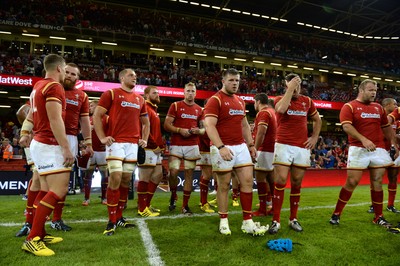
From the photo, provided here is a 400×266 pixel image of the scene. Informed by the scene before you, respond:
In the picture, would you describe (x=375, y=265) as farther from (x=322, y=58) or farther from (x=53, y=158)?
(x=322, y=58)

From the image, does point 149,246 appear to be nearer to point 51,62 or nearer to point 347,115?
point 51,62

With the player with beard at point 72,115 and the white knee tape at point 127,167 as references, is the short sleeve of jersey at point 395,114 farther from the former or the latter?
the player with beard at point 72,115

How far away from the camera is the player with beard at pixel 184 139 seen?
6156 mm

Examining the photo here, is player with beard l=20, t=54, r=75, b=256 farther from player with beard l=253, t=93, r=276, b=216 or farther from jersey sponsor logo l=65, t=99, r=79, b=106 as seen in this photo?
player with beard l=253, t=93, r=276, b=216

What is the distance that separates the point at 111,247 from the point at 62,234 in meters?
1.15

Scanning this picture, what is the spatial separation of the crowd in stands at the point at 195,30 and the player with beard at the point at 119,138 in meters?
23.7

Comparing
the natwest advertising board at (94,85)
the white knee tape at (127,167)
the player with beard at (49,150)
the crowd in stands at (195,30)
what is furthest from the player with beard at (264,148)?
the crowd in stands at (195,30)

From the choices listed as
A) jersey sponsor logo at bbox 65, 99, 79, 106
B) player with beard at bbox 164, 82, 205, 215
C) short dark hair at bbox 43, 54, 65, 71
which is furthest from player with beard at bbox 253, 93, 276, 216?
short dark hair at bbox 43, 54, 65, 71

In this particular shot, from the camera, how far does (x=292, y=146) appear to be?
473cm

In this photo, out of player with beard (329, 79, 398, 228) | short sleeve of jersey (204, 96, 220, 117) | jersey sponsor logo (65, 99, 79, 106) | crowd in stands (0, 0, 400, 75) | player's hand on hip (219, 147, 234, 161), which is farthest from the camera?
crowd in stands (0, 0, 400, 75)

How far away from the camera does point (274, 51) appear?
32.9 meters

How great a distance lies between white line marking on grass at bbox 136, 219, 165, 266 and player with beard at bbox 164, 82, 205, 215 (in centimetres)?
138

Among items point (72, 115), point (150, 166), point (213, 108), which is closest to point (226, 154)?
point (213, 108)

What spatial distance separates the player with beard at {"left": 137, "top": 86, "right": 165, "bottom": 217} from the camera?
576 centimetres
